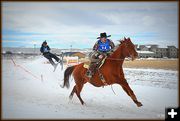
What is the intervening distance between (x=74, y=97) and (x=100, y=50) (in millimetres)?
1029

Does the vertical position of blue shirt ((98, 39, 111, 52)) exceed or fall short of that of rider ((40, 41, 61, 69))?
it exceeds it

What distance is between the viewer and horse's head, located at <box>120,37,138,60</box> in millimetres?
4773

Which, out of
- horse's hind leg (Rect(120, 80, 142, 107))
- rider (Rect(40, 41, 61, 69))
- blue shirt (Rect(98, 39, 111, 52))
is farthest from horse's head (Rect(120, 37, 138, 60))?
rider (Rect(40, 41, 61, 69))

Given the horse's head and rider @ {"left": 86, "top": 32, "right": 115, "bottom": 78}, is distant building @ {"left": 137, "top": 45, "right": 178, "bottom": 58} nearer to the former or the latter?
the horse's head

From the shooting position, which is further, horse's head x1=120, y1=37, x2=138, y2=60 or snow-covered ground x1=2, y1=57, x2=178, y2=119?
snow-covered ground x1=2, y1=57, x2=178, y2=119

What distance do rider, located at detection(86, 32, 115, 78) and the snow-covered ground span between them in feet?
1.25

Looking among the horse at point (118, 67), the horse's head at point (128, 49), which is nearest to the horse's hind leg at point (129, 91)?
the horse at point (118, 67)

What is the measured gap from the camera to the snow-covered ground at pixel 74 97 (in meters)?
4.88

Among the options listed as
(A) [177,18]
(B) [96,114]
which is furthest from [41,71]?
(A) [177,18]

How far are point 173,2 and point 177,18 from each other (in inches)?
11.6

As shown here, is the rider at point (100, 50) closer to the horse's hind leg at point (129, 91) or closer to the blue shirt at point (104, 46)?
the blue shirt at point (104, 46)

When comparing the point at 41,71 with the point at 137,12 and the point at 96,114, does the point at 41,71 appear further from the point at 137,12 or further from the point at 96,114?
the point at 137,12

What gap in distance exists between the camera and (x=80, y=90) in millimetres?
5211

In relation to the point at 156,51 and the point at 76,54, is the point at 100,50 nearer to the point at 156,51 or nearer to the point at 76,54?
the point at 76,54
